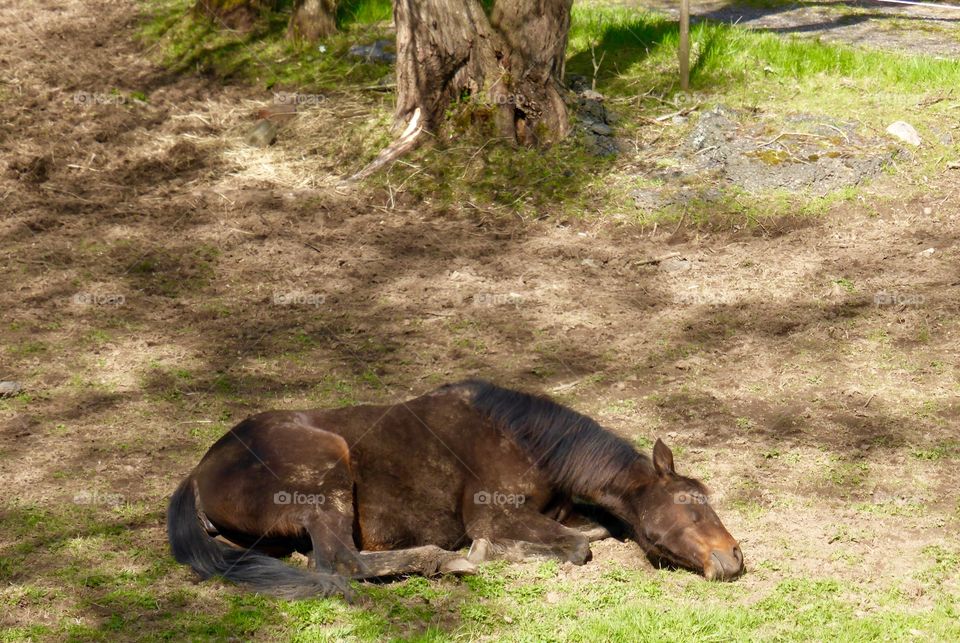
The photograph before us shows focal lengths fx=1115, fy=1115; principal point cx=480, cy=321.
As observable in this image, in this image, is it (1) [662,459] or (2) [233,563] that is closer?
(2) [233,563]

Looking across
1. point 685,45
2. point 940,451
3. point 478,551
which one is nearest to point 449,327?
point 478,551

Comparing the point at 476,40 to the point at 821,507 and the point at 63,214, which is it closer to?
the point at 63,214

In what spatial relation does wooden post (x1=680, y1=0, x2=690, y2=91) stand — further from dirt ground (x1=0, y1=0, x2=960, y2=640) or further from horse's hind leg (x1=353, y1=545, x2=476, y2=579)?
horse's hind leg (x1=353, y1=545, x2=476, y2=579)

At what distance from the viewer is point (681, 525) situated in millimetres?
5496

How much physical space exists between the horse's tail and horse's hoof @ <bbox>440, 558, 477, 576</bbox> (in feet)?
1.65

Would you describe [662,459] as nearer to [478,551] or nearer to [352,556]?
[478,551]

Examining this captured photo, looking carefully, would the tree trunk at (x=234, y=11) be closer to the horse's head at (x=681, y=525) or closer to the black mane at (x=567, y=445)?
the black mane at (x=567, y=445)

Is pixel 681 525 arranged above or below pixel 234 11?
below

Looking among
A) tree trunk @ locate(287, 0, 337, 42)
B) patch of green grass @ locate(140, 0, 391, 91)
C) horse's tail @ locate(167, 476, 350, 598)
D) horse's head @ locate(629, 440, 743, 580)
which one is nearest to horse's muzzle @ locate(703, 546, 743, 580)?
horse's head @ locate(629, 440, 743, 580)

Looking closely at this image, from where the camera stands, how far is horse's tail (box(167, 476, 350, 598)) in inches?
201

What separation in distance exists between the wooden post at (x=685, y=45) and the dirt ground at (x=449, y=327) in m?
2.29

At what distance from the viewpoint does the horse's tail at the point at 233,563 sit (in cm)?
511

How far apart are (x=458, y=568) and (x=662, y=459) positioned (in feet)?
3.98

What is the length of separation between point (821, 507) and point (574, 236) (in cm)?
429
